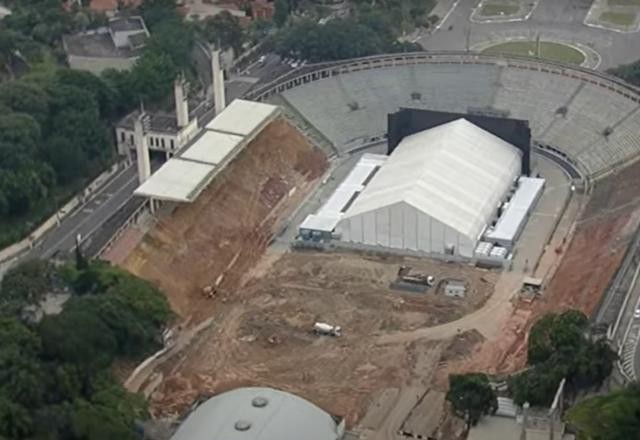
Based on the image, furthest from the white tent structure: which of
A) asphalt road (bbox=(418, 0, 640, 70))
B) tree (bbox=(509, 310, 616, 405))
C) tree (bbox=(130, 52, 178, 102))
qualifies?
asphalt road (bbox=(418, 0, 640, 70))

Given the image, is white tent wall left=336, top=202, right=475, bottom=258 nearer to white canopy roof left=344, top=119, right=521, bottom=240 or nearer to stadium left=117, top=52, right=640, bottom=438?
stadium left=117, top=52, right=640, bottom=438

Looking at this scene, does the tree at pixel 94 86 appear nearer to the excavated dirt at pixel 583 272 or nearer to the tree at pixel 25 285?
the tree at pixel 25 285

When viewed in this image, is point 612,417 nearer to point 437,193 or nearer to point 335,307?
point 335,307

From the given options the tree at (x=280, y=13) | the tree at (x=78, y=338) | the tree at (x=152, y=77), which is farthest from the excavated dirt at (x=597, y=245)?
the tree at (x=280, y=13)

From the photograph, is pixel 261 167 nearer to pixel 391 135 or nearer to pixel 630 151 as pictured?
pixel 391 135

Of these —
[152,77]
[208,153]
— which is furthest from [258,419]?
[152,77]
